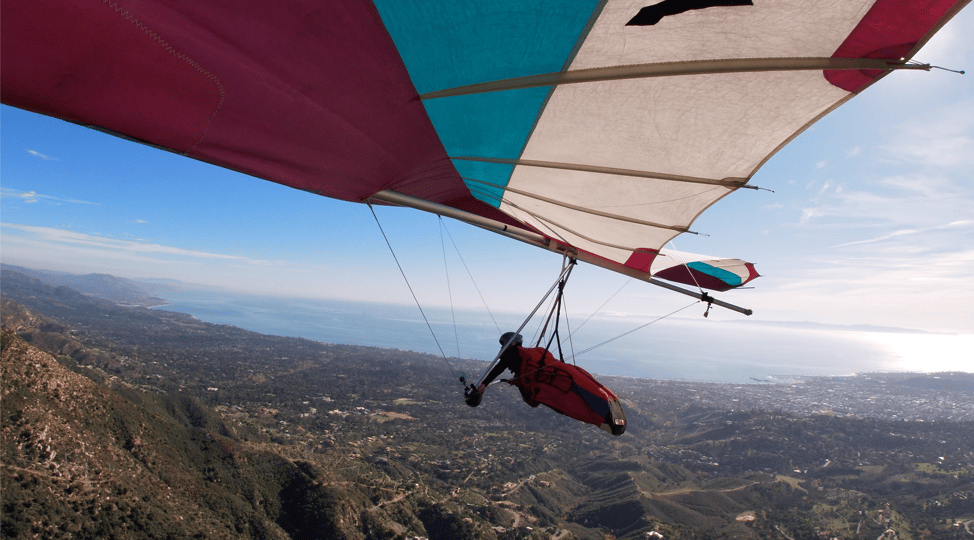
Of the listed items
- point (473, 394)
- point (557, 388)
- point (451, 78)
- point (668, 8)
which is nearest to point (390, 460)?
point (473, 394)

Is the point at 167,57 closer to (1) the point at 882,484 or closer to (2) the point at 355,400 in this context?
(2) the point at 355,400

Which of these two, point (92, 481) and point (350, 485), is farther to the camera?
point (350, 485)

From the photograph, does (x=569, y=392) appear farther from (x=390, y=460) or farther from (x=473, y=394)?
(x=390, y=460)

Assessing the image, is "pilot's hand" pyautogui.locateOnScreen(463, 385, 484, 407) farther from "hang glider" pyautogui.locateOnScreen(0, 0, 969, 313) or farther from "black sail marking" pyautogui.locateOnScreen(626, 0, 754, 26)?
"black sail marking" pyautogui.locateOnScreen(626, 0, 754, 26)

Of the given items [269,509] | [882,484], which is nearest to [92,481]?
[269,509]

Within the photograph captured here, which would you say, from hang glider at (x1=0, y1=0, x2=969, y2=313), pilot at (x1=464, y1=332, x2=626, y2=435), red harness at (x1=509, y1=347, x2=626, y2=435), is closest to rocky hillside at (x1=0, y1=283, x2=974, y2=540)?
pilot at (x1=464, y1=332, x2=626, y2=435)

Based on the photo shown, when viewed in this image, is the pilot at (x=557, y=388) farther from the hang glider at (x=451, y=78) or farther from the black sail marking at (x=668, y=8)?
the black sail marking at (x=668, y=8)

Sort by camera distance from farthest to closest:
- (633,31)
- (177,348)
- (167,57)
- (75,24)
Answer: (177,348) → (633,31) → (167,57) → (75,24)
